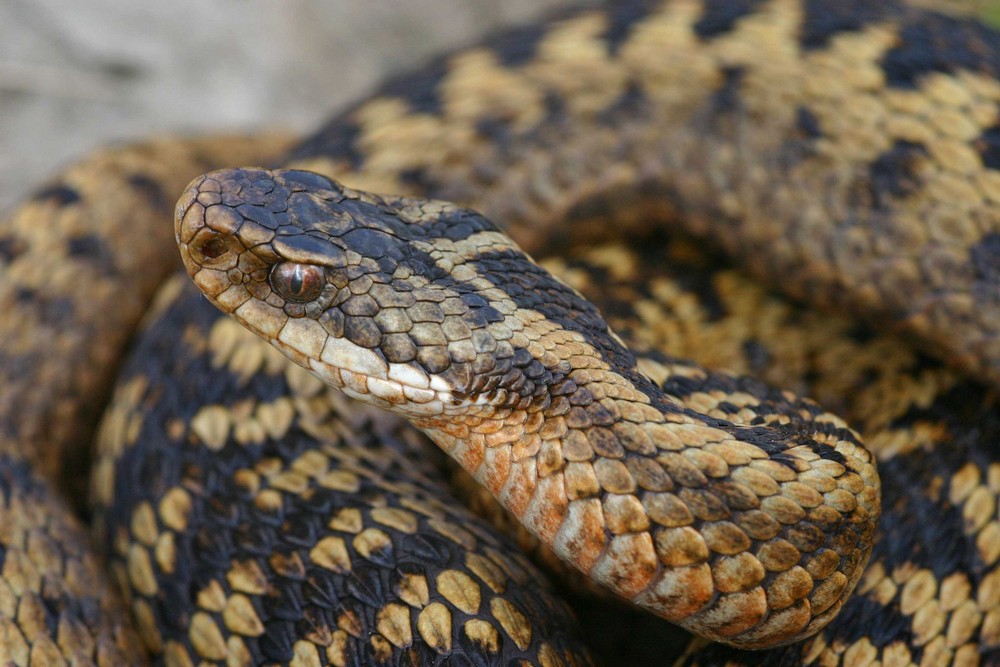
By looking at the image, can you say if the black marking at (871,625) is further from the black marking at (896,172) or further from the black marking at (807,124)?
the black marking at (807,124)

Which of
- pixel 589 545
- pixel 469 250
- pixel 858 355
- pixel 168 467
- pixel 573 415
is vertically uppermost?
pixel 469 250

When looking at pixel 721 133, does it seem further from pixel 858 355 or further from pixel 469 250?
pixel 469 250

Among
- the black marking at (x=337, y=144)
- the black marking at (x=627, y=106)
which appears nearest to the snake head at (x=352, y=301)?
the black marking at (x=337, y=144)

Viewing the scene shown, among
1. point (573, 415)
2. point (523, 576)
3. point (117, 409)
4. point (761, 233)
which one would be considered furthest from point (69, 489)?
point (761, 233)

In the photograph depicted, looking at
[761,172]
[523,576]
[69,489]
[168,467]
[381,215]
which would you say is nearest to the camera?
[381,215]

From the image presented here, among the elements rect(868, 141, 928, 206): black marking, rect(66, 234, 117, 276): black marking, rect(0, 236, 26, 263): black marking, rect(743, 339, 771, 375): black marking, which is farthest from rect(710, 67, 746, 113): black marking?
rect(0, 236, 26, 263): black marking

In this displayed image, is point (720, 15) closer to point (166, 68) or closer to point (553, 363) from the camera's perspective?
point (553, 363)
